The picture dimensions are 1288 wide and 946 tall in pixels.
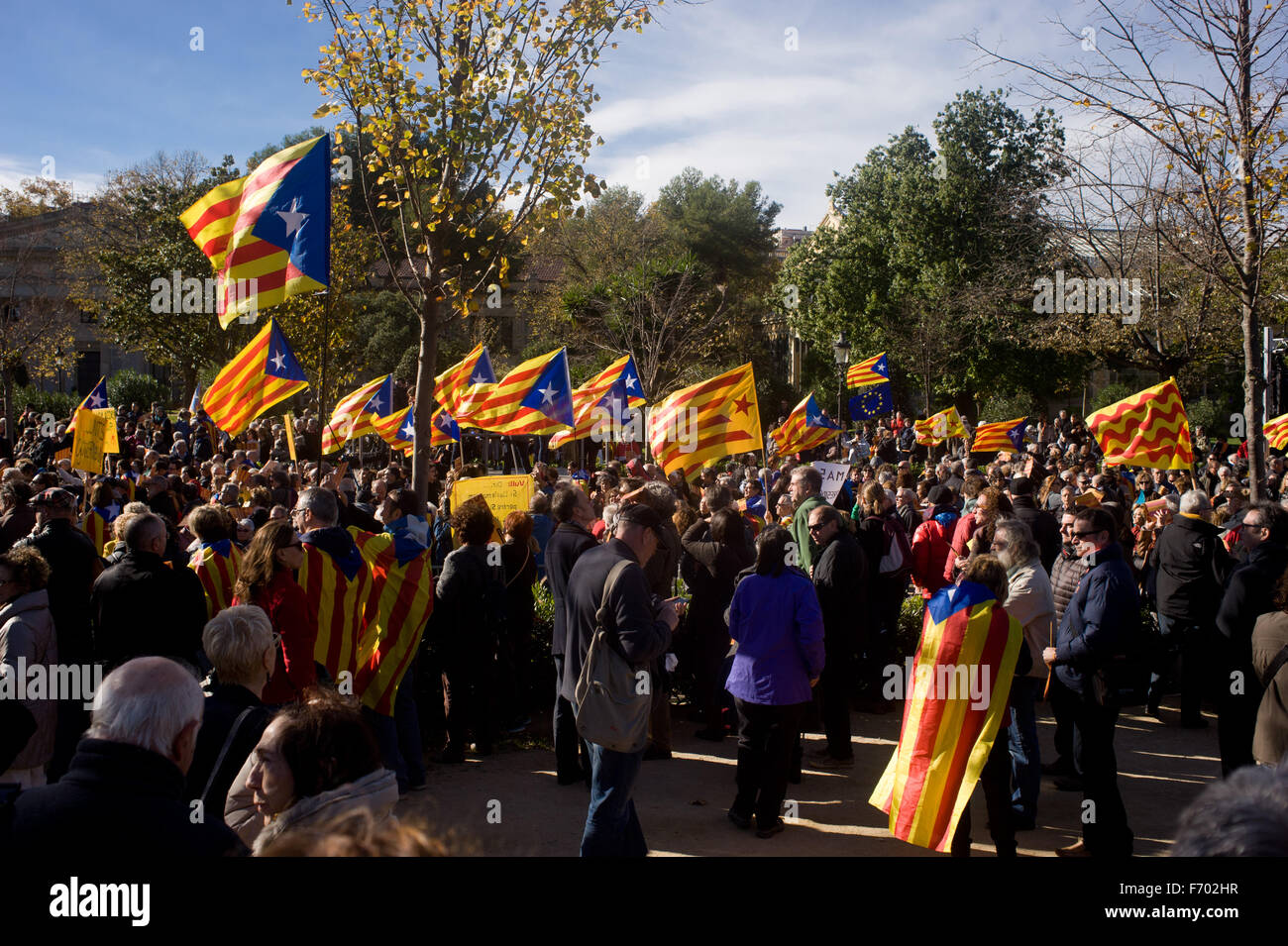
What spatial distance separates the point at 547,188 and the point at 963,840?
276 inches

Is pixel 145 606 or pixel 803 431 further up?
pixel 803 431

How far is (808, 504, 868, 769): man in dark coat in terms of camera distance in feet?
22.3

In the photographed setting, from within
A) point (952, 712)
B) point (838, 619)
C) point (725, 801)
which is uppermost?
point (838, 619)

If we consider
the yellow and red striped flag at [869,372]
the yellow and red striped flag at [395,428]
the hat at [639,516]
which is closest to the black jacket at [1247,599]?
the hat at [639,516]

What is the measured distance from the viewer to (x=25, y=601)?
4633 mm

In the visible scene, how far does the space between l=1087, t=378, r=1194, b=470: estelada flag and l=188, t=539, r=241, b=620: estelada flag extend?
32.2ft

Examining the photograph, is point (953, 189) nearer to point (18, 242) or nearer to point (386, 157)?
point (386, 157)

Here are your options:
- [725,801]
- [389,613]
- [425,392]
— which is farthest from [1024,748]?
[425,392]

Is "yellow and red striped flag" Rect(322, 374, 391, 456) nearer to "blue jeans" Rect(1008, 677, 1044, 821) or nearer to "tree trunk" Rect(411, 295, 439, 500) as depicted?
"tree trunk" Rect(411, 295, 439, 500)

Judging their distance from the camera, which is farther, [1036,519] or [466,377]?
[466,377]

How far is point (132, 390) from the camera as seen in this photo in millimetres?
37625

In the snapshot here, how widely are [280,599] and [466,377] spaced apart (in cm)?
1024

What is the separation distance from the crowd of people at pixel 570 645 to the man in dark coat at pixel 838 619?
23 millimetres

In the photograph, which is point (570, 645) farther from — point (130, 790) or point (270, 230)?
point (270, 230)
